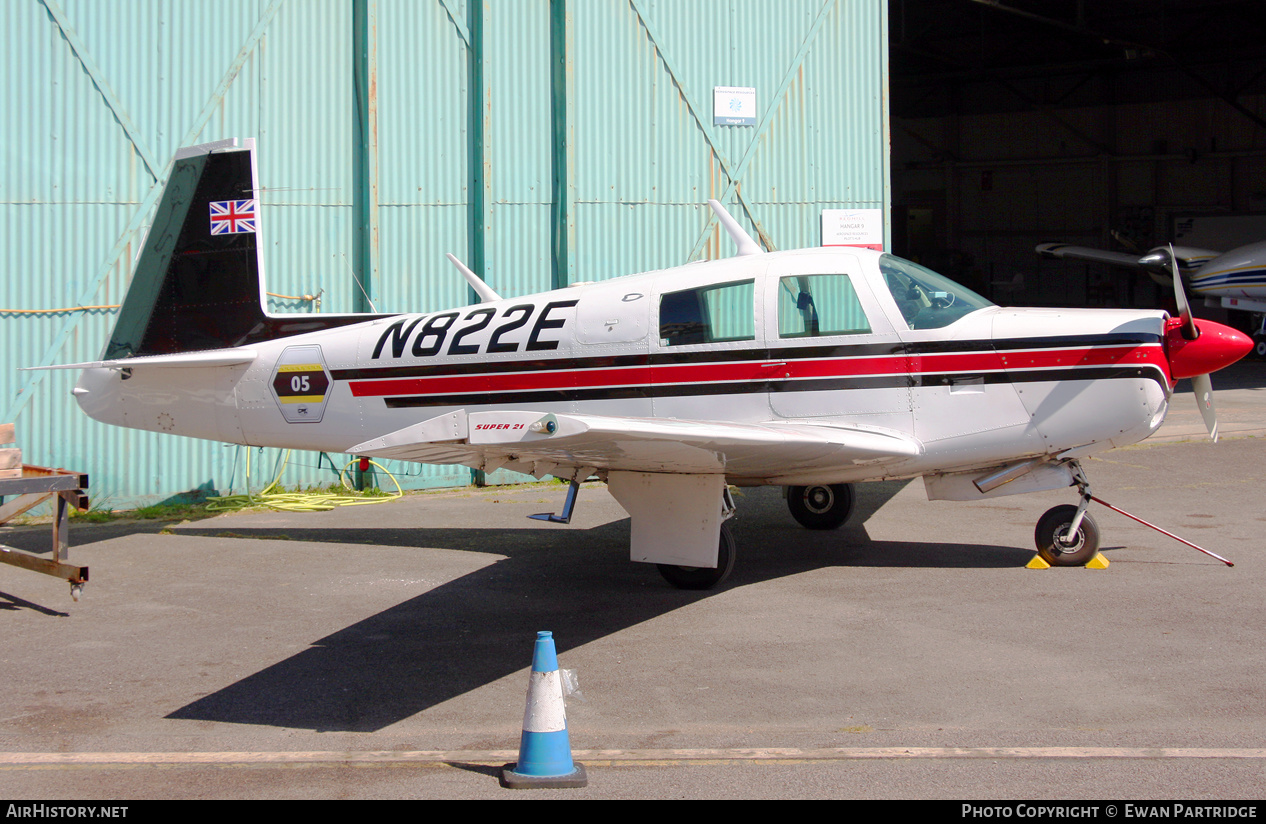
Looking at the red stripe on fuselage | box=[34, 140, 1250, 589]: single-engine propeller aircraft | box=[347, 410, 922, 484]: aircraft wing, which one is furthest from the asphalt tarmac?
the red stripe on fuselage

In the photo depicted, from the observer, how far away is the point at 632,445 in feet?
19.0

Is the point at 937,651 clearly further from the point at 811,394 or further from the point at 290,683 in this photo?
the point at 290,683

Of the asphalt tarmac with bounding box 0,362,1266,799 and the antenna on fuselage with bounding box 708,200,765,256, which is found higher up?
the antenna on fuselage with bounding box 708,200,765,256

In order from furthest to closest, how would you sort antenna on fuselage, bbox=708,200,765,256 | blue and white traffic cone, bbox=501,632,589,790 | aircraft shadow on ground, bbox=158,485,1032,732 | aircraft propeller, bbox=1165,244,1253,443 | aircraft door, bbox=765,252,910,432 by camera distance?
antenna on fuselage, bbox=708,200,765,256 < aircraft door, bbox=765,252,910,432 < aircraft propeller, bbox=1165,244,1253,443 < aircraft shadow on ground, bbox=158,485,1032,732 < blue and white traffic cone, bbox=501,632,589,790

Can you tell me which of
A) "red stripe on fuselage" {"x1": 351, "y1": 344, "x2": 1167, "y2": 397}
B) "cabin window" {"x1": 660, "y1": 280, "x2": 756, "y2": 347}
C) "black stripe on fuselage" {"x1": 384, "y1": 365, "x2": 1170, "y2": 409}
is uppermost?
"cabin window" {"x1": 660, "y1": 280, "x2": 756, "y2": 347}

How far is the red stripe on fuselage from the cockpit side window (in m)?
0.26

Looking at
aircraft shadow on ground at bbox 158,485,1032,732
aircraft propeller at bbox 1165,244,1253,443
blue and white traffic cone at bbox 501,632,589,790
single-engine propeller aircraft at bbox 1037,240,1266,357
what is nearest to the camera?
blue and white traffic cone at bbox 501,632,589,790

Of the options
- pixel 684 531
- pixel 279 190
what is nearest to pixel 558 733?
pixel 684 531

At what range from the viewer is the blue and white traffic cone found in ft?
13.8

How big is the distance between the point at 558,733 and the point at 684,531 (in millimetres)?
3028

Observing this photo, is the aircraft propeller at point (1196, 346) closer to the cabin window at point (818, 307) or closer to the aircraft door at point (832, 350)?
the aircraft door at point (832, 350)

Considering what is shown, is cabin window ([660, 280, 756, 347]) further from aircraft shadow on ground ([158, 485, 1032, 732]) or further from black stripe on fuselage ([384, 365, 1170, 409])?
aircraft shadow on ground ([158, 485, 1032, 732])

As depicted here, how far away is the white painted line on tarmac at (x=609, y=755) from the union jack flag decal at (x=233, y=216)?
5331mm

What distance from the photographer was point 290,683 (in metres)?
5.64
